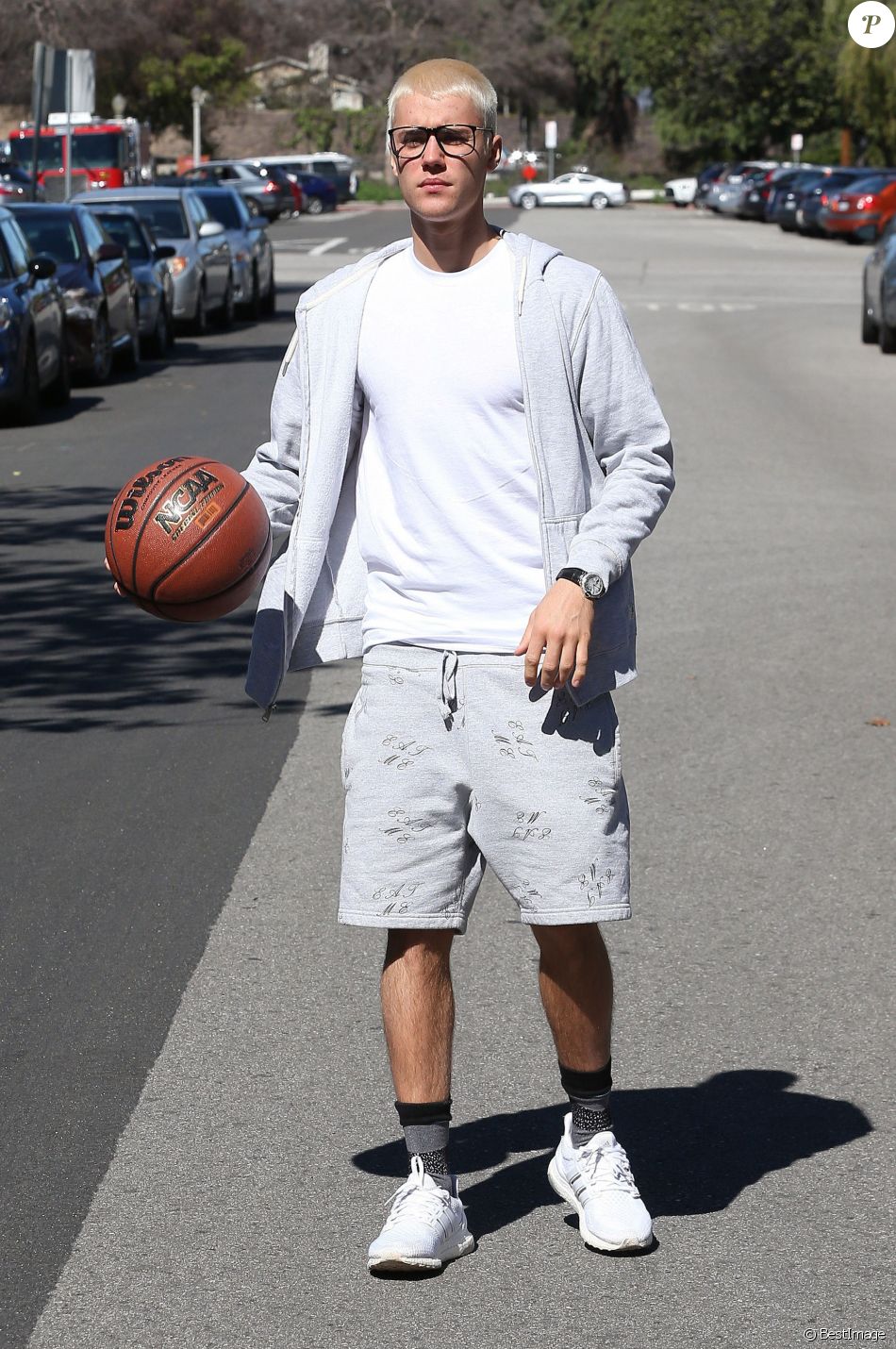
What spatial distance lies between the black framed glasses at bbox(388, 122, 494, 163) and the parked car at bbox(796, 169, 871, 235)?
5020 cm

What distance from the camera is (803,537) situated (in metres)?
12.1

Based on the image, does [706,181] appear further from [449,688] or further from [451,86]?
[449,688]

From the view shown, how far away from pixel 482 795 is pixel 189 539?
0.74 meters

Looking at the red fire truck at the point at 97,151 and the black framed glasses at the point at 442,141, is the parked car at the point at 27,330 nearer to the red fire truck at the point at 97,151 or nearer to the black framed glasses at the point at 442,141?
the black framed glasses at the point at 442,141

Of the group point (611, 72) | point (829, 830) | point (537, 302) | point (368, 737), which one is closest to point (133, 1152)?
point (368, 737)

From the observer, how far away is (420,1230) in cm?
376

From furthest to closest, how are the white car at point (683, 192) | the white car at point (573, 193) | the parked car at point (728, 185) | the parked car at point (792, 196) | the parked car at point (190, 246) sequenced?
1. the white car at point (683, 192)
2. the white car at point (573, 193)
3. the parked car at point (728, 185)
4. the parked car at point (792, 196)
5. the parked car at point (190, 246)

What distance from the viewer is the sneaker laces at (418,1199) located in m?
3.80

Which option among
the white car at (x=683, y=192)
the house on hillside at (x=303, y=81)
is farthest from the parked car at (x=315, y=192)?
the house on hillside at (x=303, y=81)

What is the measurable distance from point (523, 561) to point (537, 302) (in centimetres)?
44

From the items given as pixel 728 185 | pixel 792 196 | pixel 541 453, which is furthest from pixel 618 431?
pixel 728 185

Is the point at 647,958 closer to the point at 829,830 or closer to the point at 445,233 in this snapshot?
the point at 829,830

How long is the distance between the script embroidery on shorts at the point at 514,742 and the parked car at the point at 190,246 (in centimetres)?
2266

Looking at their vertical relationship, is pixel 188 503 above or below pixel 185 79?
above
